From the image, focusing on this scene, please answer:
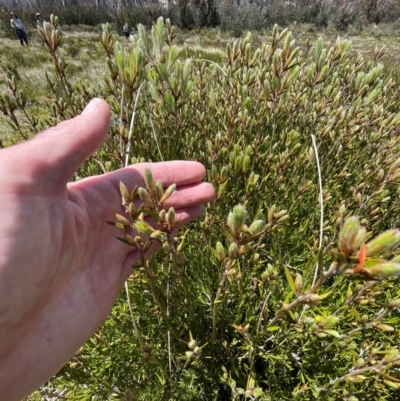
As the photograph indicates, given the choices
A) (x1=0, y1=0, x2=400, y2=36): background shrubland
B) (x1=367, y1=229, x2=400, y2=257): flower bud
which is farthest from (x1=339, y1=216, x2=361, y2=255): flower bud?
(x1=0, y1=0, x2=400, y2=36): background shrubland

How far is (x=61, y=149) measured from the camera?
3.83 feet

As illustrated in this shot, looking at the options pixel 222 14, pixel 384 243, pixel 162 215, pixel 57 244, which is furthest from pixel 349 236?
pixel 222 14

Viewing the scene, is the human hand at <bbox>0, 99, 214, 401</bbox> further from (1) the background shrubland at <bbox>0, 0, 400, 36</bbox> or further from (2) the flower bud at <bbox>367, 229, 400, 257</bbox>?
(1) the background shrubland at <bbox>0, 0, 400, 36</bbox>

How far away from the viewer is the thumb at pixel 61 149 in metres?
1.15

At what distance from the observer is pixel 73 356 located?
4.47 ft

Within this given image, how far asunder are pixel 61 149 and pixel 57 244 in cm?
37

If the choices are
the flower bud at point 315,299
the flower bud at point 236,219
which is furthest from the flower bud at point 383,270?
the flower bud at point 236,219

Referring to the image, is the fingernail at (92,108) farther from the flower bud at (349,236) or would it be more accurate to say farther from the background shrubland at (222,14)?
the background shrubland at (222,14)

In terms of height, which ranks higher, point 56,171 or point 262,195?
point 56,171

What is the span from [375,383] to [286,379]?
0.45 metres

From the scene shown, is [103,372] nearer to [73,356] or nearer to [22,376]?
[73,356]

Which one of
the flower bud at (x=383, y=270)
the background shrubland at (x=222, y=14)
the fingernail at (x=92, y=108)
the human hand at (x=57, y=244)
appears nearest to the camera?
the flower bud at (x=383, y=270)

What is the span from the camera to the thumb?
115cm

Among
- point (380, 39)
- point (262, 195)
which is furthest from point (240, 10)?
point (262, 195)
